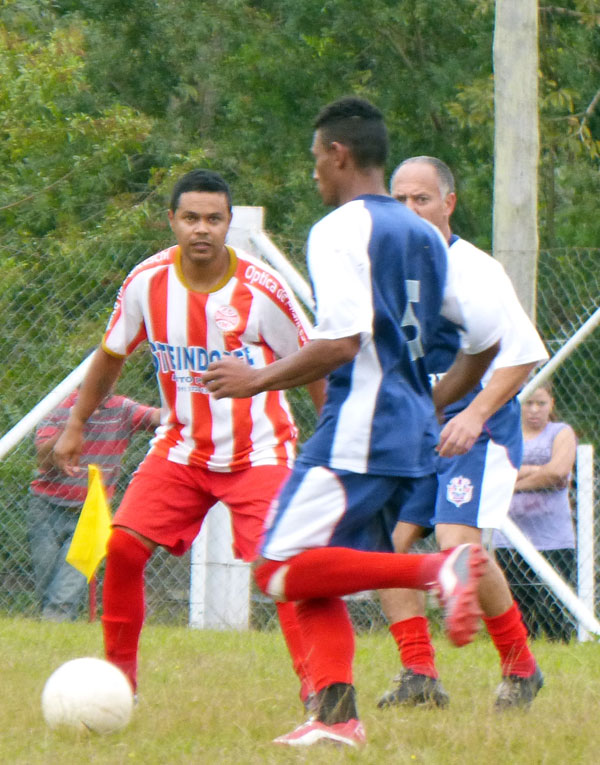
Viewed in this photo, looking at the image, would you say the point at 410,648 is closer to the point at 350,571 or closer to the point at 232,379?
the point at 350,571

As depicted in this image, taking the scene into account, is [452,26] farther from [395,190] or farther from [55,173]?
[395,190]

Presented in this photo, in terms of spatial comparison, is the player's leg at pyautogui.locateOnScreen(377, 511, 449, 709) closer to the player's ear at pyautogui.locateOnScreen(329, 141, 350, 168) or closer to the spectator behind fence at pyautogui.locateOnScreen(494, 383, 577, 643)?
the player's ear at pyautogui.locateOnScreen(329, 141, 350, 168)

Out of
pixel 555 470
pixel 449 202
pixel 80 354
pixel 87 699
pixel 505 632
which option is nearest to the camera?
pixel 87 699

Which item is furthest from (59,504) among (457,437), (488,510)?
(457,437)

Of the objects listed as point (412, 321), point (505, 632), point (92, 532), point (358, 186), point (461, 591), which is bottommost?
point (92, 532)

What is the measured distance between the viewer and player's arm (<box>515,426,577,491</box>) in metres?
7.48

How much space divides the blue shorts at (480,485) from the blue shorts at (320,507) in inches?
40.1

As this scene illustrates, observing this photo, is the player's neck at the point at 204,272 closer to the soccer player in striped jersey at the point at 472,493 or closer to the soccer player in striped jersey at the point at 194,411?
the soccer player in striped jersey at the point at 194,411

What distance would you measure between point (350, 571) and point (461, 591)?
1.12 feet

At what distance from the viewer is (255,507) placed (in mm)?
4750

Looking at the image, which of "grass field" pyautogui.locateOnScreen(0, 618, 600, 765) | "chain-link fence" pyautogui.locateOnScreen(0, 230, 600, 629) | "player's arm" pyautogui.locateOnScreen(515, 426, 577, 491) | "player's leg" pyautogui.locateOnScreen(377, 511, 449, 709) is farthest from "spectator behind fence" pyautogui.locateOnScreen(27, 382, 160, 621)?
"player's leg" pyautogui.locateOnScreen(377, 511, 449, 709)

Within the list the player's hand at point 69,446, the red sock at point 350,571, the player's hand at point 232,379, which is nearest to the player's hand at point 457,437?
the red sock at point 350,571

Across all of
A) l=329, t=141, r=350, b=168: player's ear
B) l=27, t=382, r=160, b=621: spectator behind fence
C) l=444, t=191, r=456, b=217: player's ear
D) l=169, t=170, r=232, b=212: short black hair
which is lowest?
l=27, t=382, r=160, b=621: spectator behind fence

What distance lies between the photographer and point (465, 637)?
354cm
